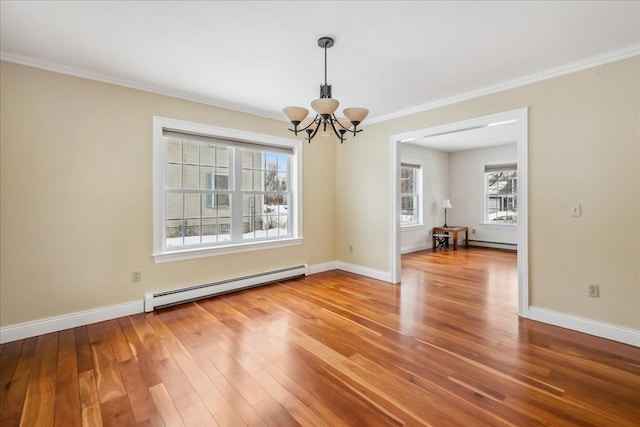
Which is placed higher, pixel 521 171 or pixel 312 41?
pixel 312 41

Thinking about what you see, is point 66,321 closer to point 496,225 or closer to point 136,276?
point 136,276

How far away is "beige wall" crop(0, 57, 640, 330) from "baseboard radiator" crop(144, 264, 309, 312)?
135mm

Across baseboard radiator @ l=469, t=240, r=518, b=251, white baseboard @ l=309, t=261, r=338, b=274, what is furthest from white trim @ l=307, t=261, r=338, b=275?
baseboard radiator @ l=469, t=240, r=518, b=251

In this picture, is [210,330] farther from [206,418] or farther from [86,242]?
[86,242]

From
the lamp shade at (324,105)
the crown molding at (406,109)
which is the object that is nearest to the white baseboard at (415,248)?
the crown molding at (406,109)

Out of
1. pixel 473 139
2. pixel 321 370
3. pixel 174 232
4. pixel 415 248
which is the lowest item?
pixel 321 370

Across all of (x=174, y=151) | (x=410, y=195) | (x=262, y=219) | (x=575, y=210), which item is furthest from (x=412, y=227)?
(x=174, y=151)

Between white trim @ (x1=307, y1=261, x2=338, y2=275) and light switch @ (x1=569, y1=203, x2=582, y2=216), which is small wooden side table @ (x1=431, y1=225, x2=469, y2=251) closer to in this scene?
white trim @ (x1=307, y1=261, x2=338, y2=275)

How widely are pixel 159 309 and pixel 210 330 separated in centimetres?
97

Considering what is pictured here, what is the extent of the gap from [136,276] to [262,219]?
1.81m

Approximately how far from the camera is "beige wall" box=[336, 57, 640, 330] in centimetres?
262

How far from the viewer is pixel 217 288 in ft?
12.9

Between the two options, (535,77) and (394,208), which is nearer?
(535,77)

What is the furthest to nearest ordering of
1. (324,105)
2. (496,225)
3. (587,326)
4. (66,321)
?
(496,225), (66,321), (587,326), (324,105)
